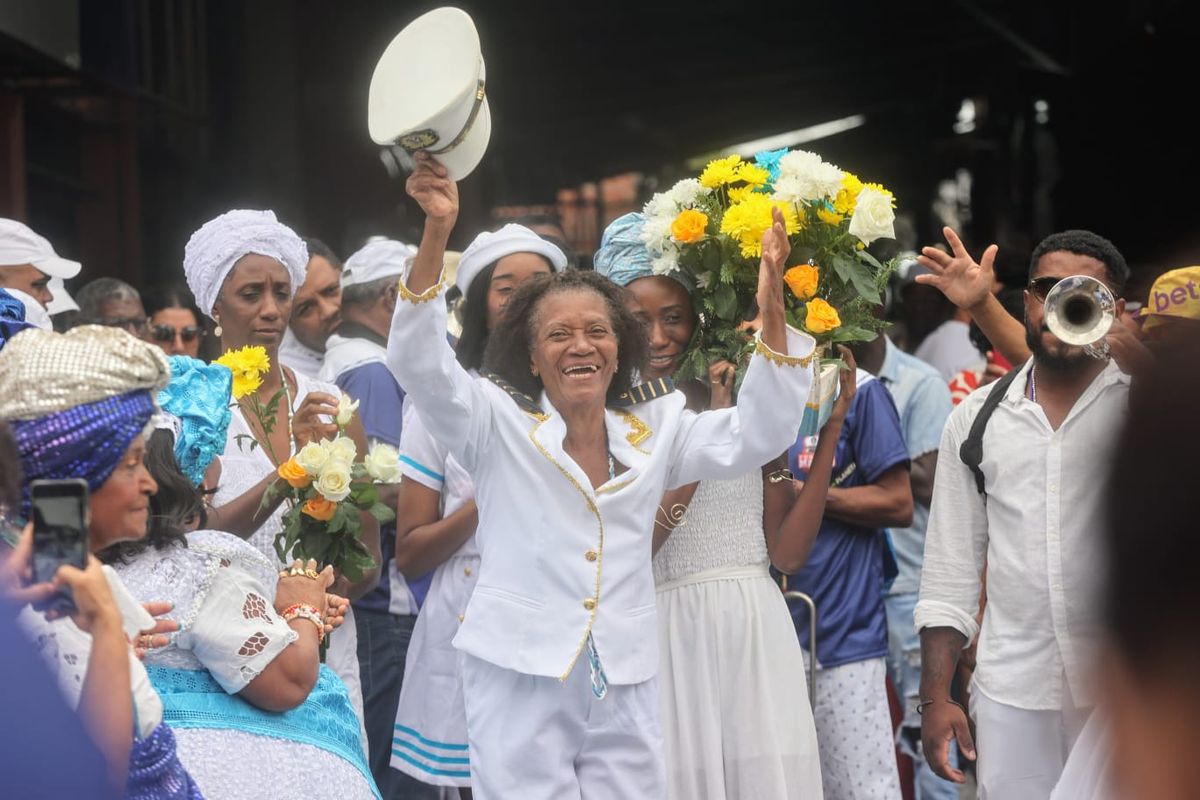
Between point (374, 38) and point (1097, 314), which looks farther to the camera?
point (374, 38)

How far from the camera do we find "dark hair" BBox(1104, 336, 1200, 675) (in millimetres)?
1492

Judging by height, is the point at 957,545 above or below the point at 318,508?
below

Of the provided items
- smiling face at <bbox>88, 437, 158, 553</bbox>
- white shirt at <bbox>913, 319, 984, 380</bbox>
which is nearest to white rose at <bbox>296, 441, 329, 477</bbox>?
smiling face at <bbox>88, 437, 158, 553</bbox>

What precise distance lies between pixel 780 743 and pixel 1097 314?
5.08 ft

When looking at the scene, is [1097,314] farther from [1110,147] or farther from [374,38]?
[1110,147]

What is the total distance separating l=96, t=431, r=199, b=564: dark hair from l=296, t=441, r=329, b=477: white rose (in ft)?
2.34

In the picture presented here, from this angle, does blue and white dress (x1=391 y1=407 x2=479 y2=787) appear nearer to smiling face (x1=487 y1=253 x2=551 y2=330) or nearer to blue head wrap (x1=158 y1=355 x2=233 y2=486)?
smiling face (x1=487 y1=253 x2=551 y2=330)

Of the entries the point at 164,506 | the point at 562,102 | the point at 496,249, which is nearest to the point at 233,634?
the point at 164,506

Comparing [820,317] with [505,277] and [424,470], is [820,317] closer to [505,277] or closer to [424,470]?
[505,277]

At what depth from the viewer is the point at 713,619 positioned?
480 cm

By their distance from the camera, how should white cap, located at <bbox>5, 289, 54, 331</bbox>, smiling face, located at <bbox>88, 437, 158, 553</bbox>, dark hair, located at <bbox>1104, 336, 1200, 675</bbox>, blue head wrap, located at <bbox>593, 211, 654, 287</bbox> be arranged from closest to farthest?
dark hair, located at <bbox>1104, 336, 1200, 675</bbox>
smiling face, located at <bbox>88, 437, 158, 553</bbox>
white cap, located at <bbox>5, 289, 54, 331</bbox>
blue head wrap, located at <bbox>593, 211, 654, 287</bbox>

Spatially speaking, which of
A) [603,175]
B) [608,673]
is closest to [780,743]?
[608,673]

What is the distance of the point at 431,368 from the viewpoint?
159 inches

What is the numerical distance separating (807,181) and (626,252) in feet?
2.41
